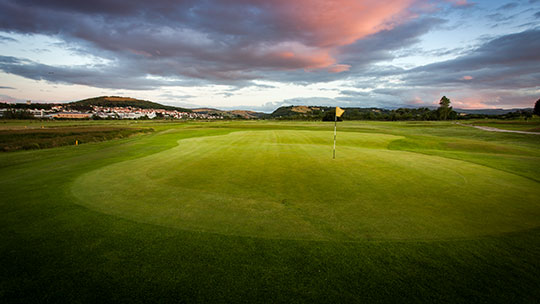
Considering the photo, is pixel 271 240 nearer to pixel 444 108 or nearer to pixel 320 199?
pixel 320 199

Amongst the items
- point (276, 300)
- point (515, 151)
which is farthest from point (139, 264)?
point (515, 151)

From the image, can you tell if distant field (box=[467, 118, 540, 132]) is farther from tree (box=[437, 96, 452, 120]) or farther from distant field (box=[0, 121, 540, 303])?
tree (box=[437, 96, 452, 120])

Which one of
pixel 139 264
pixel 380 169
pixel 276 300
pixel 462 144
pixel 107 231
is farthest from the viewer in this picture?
pixel 462 144

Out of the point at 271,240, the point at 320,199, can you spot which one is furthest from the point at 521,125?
the point at 271,240

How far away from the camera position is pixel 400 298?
10.9 ft

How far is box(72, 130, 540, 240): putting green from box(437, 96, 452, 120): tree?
126 metres

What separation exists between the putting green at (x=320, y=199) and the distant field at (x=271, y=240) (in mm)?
57

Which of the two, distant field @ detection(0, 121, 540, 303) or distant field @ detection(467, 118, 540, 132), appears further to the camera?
distant field @ detection(467, 118, 540, 132)

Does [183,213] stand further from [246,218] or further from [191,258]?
[191,258]

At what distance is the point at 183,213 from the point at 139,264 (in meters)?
2.27

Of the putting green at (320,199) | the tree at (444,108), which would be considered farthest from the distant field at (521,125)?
the tree at (444,108)

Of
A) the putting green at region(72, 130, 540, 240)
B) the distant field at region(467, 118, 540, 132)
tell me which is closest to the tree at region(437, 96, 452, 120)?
the distant field at region(467, 118, 540, 132)

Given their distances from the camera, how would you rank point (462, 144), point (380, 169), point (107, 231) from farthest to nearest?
1. point (462, 144)
2. point (380, 169)
3. point (107, 231)

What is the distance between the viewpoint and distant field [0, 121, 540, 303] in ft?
11.5
